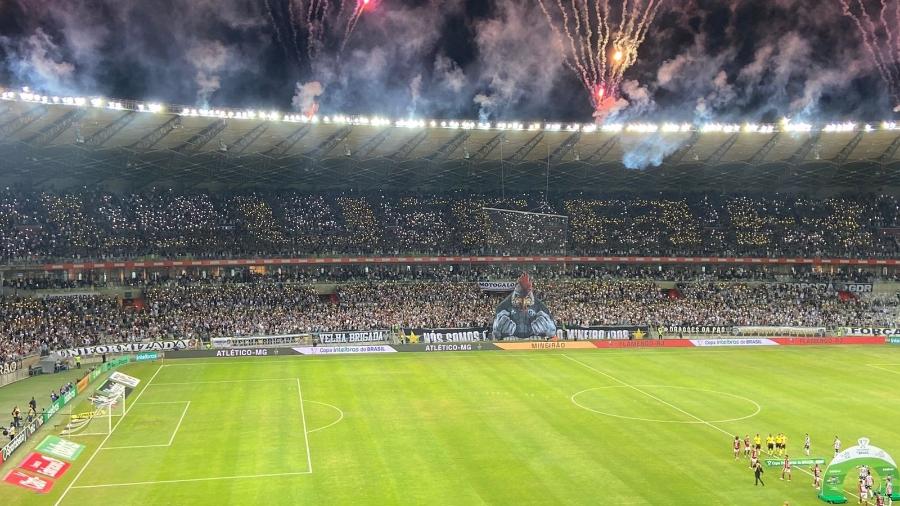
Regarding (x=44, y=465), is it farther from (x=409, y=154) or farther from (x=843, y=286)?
(x=843, y=286)

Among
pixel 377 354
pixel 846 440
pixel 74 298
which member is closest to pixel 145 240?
pixel 74 298

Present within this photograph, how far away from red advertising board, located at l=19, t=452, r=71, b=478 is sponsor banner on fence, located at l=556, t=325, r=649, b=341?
132 feet

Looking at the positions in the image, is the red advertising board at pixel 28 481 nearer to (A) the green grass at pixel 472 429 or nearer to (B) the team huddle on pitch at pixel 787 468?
(A) the green grass at pixel 472 429

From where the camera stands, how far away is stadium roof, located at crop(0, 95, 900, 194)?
59.9 metres

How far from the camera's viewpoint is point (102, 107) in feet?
174

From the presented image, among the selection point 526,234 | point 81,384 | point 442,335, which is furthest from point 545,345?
point 81,384

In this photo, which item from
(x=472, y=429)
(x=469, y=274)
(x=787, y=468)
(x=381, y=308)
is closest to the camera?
(x=787, y=468)

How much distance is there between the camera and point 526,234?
72875 millimetres

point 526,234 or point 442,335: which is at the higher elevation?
point 526,234

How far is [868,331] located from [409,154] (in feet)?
133

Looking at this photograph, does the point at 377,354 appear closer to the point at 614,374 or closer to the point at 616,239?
the point at 614,374

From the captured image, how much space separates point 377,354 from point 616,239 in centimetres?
3189

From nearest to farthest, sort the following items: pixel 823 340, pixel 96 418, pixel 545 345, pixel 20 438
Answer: pixel 20 438
pixel 96 418
pixel 545 345
pixel 823 340

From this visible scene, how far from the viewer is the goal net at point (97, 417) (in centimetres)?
3216
